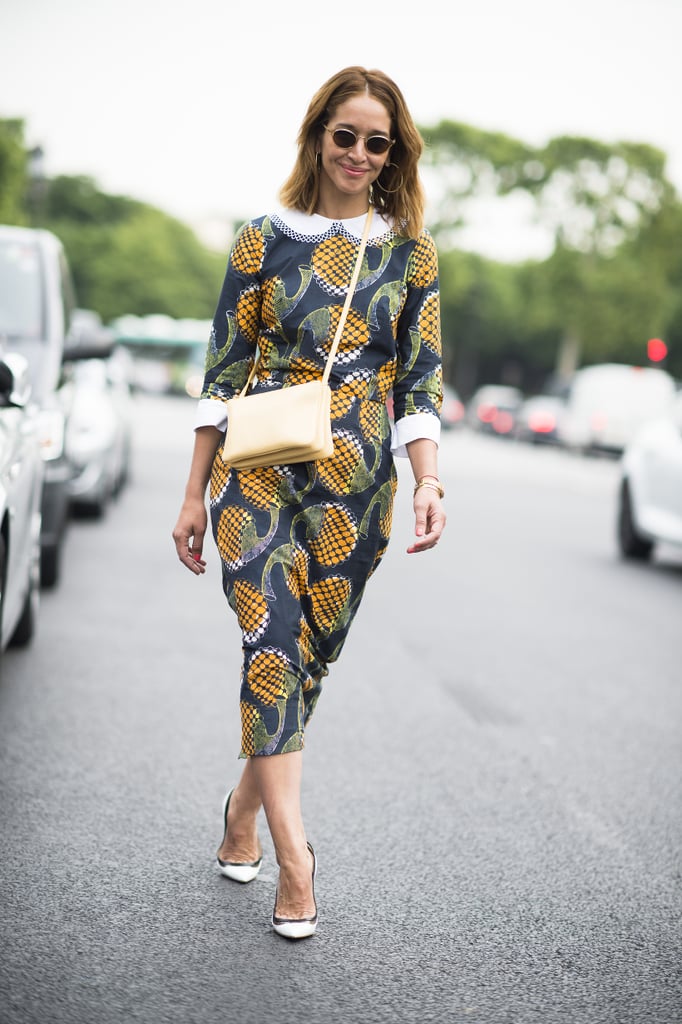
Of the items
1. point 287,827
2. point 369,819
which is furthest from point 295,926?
point 369,819

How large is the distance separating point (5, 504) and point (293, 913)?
1.79m

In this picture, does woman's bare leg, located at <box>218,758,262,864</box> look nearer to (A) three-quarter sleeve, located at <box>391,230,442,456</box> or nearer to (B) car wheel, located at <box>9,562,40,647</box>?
(A) three-quarter sleeve, located at <box>391,230,442,456</box>

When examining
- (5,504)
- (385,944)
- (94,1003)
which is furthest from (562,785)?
(94,1003)

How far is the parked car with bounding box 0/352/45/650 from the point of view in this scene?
14.8ft

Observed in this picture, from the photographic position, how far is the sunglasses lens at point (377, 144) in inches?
133

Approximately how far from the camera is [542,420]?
1507 inches

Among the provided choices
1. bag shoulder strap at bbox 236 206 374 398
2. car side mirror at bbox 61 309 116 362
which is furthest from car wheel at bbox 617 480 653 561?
bag shoulder strap at bbox 236 206 374 398

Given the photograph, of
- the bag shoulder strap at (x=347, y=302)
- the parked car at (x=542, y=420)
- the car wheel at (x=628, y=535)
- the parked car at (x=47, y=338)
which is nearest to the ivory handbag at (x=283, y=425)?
the bag shoulder strap at (x=347, y=302)

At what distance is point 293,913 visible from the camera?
10.9 feet

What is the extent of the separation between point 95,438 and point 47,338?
11.5ft

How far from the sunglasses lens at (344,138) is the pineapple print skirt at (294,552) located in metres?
0.61

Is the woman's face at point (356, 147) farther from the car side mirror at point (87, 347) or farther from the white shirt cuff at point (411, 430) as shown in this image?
the car side mirror at point (87, 347)

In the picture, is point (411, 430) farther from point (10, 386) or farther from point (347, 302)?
point (10, 386)

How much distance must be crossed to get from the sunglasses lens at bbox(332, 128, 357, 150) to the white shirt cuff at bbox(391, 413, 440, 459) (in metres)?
0.66
